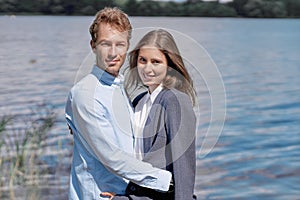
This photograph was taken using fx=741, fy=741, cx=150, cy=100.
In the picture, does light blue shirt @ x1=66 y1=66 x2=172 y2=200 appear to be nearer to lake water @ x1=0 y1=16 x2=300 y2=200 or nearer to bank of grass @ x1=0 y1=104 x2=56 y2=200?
lake water @ x1=0 y1=16 x2=300 y2=200

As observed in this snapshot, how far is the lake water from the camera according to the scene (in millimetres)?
7656

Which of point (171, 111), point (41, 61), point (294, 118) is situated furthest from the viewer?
point (41, 61)

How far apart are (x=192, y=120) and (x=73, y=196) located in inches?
14.3

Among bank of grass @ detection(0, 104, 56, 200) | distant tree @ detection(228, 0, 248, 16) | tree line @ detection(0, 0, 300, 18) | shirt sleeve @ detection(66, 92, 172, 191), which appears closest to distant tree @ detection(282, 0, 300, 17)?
tree line @ detection(0, 0, 300, 18)

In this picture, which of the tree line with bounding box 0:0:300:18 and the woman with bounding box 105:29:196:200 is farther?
the tree line with bounding box 0:0:300:18

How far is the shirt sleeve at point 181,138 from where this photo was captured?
5.85 ft

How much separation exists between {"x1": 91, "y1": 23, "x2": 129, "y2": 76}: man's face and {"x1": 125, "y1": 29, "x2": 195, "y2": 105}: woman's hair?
39 mm

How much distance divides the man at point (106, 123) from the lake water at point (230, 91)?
4.5 inches

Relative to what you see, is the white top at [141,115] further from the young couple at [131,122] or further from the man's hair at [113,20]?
the man's hair at [113,20]

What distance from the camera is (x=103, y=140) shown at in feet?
5.80

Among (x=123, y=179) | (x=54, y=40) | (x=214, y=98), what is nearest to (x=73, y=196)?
(x=123, y=179)

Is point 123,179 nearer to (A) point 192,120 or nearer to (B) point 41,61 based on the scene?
(A) point 192,120

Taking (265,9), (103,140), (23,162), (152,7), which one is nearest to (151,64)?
(103,140)

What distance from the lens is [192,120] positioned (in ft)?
5.90
